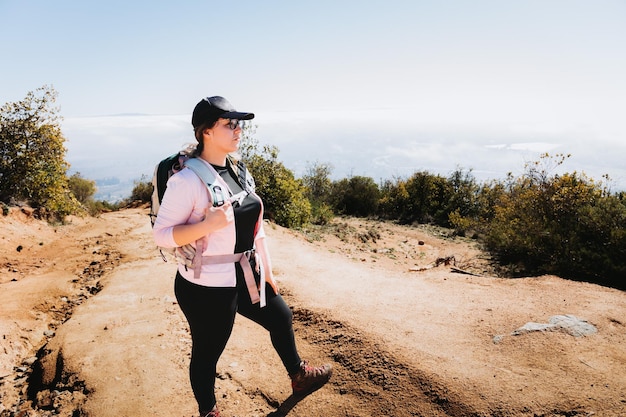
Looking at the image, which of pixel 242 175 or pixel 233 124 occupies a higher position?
pixel 233 124

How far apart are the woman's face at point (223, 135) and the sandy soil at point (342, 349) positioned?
2150 millimetres

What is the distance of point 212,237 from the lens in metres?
2.07

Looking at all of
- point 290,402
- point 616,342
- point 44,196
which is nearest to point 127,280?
point 290,402

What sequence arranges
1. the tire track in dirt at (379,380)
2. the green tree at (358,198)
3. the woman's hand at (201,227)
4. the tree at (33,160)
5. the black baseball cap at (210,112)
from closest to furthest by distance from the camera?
1. the woman's hand at (201,227)
2. the black baseball cap at (210,112)
3. the tire track in dirt at (379,380)
4. the tree at (33,160)
5. the green tree at (358,198)

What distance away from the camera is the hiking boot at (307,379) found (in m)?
2.78

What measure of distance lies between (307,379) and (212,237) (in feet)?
4.97

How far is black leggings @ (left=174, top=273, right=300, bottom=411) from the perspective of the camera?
210 centimetres

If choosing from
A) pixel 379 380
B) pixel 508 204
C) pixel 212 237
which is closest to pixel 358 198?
pixel 508 204

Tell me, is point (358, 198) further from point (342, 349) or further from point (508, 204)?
point (342, 349)

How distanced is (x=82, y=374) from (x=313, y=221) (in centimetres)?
1641

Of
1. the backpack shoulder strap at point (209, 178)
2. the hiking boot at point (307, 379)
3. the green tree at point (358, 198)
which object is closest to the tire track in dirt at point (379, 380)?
the hiking boot at point (307, 379)

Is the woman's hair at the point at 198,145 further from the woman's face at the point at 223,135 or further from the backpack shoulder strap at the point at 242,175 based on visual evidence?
the backpack shoulder strap at the point at 242,175

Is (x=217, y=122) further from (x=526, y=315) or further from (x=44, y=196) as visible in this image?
(x=44, y=196)

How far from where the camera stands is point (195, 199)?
2.00m
